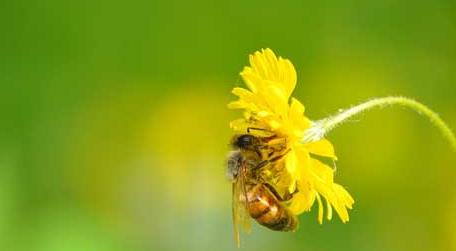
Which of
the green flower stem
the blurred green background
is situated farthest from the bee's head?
the blurred green background

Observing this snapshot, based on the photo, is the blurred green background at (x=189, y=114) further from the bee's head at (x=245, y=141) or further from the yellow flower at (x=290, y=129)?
the yellow flower at (x=290, y=129)

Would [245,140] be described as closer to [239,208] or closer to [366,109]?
[239,208]

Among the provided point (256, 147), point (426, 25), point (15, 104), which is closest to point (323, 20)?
point (426, 25)

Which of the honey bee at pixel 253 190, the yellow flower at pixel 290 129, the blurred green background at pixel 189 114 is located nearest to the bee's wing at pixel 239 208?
the honey bee at pixel 253 190

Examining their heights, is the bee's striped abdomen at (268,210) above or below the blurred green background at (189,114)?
below

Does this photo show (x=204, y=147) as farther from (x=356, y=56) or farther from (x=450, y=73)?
(x=450, y=73)

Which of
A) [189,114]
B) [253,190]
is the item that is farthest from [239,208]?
[189,114]
